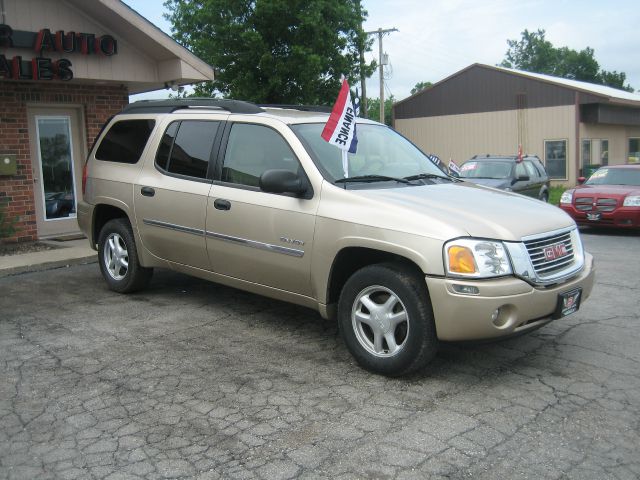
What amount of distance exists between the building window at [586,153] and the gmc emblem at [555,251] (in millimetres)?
26043

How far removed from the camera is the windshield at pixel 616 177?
13.6 metres

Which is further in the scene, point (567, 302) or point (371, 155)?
point (371, 155)

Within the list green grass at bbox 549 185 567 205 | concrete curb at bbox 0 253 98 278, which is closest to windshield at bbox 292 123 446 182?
concrete curb at bbox 0 253 98 278

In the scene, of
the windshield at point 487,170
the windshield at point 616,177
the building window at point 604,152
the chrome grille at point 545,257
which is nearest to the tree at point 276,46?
the windshield at point 487,170

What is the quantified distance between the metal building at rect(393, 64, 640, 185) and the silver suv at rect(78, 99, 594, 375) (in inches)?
964

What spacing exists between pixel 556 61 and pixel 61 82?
286ft

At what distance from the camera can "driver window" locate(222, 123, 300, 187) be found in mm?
5457

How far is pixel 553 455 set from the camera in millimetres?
3562

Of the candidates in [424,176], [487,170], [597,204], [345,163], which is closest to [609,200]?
[597,204]

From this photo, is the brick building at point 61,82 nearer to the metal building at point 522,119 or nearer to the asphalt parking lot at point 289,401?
the asphalt parking lot at point 289,401

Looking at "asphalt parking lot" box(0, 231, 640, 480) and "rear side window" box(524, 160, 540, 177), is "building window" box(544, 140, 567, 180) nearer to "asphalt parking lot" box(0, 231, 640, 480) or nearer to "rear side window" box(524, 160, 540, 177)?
"rear side window" box(524, 160, 540, 177)

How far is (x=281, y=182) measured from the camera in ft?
16.3

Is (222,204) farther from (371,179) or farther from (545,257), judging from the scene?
(545,257)

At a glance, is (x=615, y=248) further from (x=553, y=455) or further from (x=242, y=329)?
(x=553, y=455)
